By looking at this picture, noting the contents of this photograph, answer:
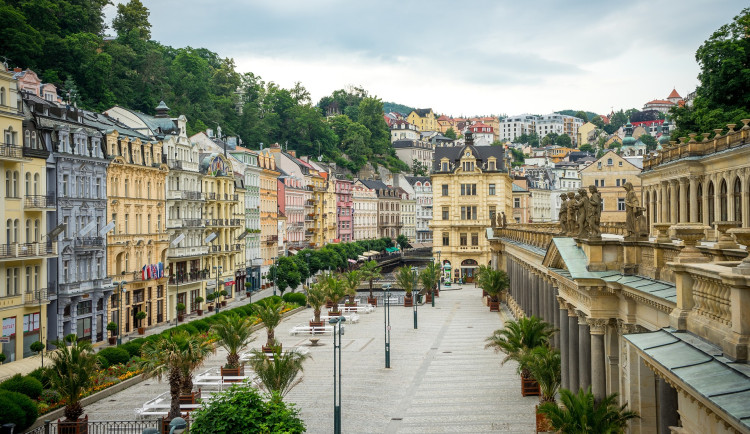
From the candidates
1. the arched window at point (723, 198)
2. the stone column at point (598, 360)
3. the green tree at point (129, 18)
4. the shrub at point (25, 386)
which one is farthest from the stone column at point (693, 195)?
the green tree at point (129, 18)

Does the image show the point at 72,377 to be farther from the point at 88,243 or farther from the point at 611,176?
the point at 611,176

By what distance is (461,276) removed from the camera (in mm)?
Result: 102188

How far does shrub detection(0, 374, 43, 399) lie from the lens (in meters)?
30.2

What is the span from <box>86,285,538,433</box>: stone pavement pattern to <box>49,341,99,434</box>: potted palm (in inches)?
106

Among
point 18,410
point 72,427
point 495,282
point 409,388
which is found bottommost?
point 409,388

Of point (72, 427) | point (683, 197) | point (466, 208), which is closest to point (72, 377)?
point (72, 427)

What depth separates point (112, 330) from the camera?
183ft

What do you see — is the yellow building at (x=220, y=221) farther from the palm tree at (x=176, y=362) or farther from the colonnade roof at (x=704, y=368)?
the colonnade roof at (x=704, y=368)

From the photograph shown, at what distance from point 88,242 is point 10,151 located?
11.0 metres

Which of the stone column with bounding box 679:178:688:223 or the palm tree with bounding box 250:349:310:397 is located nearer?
the palm tree with bounding box 250:349:310:397

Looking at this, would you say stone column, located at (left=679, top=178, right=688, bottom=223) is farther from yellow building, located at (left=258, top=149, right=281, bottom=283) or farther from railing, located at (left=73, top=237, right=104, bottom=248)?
yellow building, located at (left=258, top=149, right=281, bottom=283)

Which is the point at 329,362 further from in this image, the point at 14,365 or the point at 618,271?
the point at 618,271

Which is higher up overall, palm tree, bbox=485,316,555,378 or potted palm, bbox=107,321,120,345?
palm tree, bbox=485,316,555,378

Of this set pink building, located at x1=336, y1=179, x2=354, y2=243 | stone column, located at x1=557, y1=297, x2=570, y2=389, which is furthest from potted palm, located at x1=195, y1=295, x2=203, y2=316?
→ pink building, located at x1=336, y1=179, x2=354, y2=243
